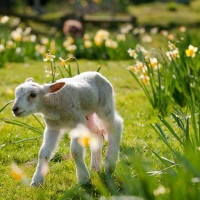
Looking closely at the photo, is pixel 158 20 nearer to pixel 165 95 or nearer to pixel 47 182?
pixel 165 95

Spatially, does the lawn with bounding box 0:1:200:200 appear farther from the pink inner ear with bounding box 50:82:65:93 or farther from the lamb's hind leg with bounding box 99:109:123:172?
the pink inner ear with bounding box 50:82:65:93

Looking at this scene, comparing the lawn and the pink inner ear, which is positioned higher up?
the pink inner ear

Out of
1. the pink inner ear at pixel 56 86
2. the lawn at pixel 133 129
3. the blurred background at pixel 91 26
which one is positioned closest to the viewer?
the lawn at pixel 133 129

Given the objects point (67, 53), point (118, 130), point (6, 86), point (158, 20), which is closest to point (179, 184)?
point (118, 130)

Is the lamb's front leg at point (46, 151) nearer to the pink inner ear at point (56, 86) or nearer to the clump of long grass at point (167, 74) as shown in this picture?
the pink inner ear at point (56, 86)

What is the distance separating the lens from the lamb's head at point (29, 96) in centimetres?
409

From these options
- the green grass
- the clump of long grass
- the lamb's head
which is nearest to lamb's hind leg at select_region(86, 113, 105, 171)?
the green grass

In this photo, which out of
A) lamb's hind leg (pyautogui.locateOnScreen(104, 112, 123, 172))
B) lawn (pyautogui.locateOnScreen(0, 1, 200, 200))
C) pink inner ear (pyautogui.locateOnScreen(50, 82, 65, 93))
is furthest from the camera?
lamb's hind leg (pyautogui.locateOnScreen(104, 112, 123, 172))

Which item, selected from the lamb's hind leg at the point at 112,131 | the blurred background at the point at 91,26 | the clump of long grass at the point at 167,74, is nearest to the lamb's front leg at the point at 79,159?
the lamb's hind leg at the point at 112,131

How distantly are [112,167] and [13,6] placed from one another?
23413mm

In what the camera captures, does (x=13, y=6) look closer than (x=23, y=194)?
No

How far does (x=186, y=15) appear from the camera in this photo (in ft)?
73.6

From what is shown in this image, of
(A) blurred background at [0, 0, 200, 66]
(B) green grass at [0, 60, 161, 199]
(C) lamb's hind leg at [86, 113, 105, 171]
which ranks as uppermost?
(C) lamb's hind leg at [86, 113, 105, 171]

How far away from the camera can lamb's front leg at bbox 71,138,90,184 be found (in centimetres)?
425
